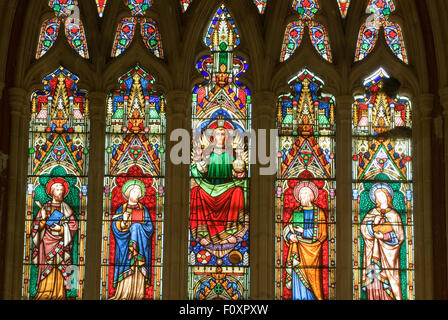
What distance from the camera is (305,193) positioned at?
2095 cm

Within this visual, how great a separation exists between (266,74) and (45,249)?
360 cm

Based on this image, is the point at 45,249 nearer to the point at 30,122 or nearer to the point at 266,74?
the point at 30,122

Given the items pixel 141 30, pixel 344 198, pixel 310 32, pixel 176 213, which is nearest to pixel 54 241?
pixel 176 213

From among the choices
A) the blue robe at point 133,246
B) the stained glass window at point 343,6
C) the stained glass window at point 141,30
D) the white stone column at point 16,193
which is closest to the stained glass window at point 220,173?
the blue robe at point 133,246

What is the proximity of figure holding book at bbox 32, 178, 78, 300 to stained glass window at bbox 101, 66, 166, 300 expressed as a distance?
0.47 metres

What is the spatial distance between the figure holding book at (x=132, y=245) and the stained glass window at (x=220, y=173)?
56 centimetres

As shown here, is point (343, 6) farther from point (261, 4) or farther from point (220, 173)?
point (220, 173)

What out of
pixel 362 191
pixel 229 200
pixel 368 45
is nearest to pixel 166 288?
pixel 229 200

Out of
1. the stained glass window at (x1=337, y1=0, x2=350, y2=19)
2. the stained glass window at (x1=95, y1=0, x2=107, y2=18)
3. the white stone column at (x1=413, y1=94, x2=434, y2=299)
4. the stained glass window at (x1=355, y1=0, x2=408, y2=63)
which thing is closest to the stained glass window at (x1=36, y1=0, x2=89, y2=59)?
the stained glass window at (x1=95, y1=0, x2=107, y2=18)

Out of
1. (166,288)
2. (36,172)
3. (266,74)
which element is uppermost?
(266,74)

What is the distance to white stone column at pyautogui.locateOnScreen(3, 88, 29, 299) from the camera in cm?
2030

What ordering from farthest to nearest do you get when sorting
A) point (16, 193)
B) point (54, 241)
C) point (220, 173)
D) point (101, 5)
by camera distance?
1. point (101, 5)
2. point (220, 173)
3. point (54, 241)
4. point (16, 193)

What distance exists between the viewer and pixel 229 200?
824 inches

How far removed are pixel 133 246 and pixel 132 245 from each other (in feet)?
0.06
